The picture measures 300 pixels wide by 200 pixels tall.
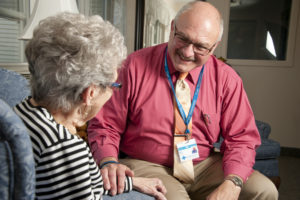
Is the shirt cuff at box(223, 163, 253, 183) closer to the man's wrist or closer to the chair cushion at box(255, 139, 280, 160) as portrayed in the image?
the man's wrist

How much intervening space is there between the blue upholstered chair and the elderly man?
755mm

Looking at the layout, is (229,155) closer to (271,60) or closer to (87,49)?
(87,49)

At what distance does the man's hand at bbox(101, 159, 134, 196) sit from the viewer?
1.00 meters

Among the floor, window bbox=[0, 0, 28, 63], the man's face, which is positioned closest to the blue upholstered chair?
the man's face

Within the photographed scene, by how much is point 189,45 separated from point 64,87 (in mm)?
807

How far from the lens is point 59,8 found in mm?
1284

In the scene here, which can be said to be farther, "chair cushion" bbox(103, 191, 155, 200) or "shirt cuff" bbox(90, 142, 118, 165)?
"shirt cuff" bbox(90, 142, 118, 165)

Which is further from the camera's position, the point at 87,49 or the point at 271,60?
the point at 271,60

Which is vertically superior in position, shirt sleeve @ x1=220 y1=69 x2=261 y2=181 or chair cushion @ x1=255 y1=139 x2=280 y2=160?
shirt sleeve @ x1=220 y1=69 x2=261 y2=181

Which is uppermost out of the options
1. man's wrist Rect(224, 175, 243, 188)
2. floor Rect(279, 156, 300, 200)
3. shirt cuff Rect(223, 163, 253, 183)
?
shirt cuff Rect(223, 163, 253, 183)

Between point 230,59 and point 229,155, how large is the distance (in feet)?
9.79

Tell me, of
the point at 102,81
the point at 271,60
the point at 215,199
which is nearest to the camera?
the point at 102,81

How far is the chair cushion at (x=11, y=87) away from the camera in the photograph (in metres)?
1.02

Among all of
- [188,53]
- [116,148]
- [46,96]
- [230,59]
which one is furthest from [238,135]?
[230,59]
